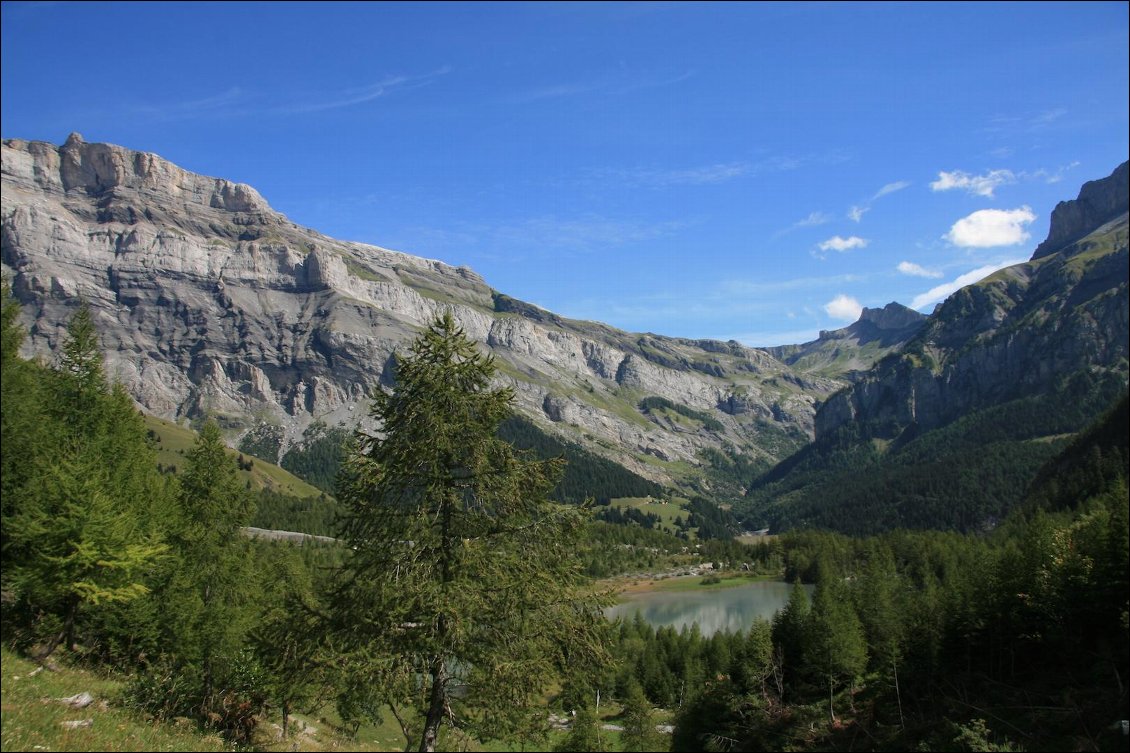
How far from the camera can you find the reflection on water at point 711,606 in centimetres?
11400

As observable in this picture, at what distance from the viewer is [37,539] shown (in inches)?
758

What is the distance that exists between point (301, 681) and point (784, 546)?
189777mm

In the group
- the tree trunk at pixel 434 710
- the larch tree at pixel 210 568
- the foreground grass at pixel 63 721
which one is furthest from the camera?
the larch tree at pixel 210 568

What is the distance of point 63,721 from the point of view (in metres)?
12.1

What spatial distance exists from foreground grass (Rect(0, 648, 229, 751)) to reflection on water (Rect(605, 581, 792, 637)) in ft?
317

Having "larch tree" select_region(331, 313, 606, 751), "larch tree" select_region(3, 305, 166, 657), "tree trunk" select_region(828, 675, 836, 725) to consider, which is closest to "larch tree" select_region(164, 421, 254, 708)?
"larch tree" select_region(3, 305, 166, 657)

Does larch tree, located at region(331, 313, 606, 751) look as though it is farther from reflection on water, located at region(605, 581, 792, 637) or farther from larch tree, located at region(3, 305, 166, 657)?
reflection on water, located at region(605, 581, 792, 637)

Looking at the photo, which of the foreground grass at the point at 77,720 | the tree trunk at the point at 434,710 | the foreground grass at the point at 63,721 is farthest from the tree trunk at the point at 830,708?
the foreground grass at the point at 63,721

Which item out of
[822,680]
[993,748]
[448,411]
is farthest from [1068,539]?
[448,411]

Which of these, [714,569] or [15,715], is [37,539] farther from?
[714,569]

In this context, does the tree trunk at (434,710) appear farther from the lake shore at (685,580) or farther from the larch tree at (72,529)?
the lake shore at (685,580)

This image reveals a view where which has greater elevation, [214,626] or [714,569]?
[214,626]

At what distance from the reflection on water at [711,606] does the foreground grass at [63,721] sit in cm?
9672

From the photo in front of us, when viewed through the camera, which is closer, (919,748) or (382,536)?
(382,536)
